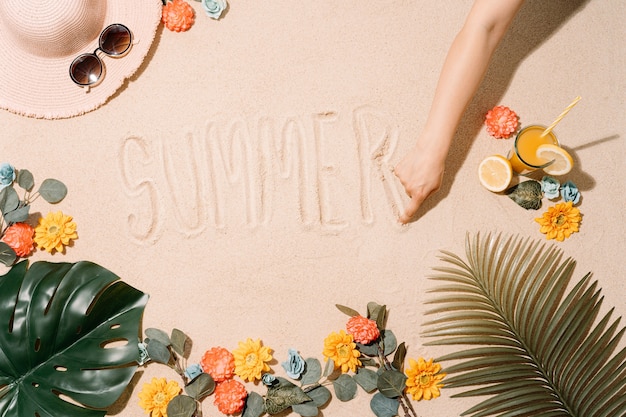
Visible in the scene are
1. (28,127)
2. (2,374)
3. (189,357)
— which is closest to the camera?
(2,374)

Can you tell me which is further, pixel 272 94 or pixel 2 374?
pixel 272 94

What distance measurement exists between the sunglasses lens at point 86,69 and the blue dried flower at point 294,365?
1.36 meters

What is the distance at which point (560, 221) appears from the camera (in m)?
1.98

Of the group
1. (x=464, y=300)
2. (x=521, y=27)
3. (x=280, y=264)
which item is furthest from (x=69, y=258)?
(x=521, y=27)

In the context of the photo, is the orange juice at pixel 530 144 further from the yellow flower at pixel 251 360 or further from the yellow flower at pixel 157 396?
the yellow flower at pixel 157 396

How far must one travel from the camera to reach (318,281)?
78.0 inches

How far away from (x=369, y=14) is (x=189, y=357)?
5.25 feet

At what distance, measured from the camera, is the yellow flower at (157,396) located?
185cm

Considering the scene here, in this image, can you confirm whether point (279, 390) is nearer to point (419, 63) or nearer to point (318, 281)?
point (318, 281)

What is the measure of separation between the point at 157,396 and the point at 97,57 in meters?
1.35

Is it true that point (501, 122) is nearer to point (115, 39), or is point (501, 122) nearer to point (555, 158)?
point (555, 158)

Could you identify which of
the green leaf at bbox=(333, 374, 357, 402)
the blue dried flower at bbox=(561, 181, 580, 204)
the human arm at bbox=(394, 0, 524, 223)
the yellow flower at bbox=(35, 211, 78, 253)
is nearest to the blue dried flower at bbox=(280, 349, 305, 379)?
the green leaf at bbox=(333, 374, 357, 402)

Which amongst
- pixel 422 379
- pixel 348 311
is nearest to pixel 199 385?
pixel 348 311

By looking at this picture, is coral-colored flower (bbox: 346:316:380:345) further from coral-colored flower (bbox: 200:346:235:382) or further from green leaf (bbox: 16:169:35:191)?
green leaf (bbox: 16:169:35:191)
